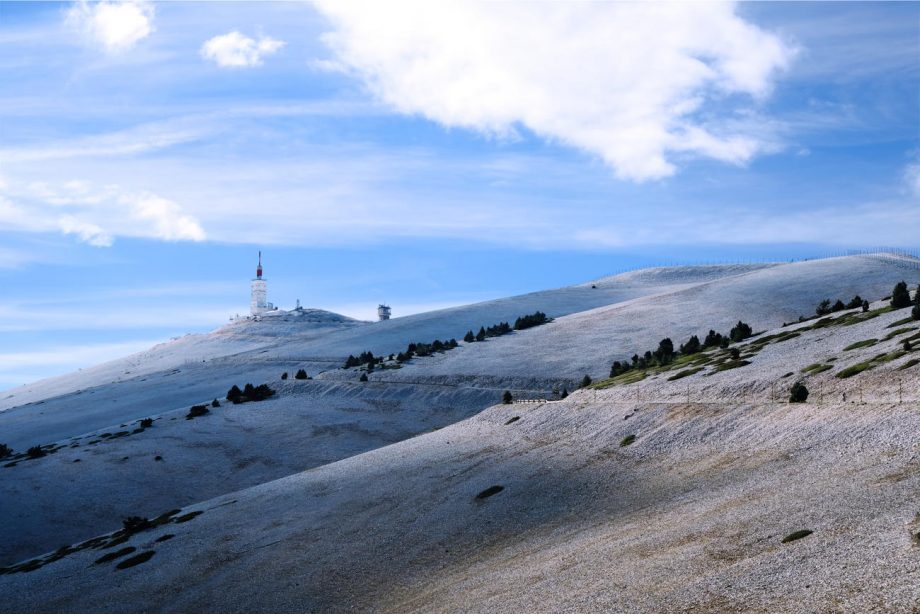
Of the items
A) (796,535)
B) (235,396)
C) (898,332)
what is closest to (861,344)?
(898,332)

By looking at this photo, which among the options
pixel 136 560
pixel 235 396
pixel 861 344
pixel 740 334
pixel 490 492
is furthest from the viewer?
pixel 235 396

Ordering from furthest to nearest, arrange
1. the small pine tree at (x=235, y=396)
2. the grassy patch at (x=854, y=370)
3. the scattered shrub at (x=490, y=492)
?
the small pine tree at (x=235, y=396)
the grassy patch at (x=854, y=370)
the scattered shrub at (x=490, y=492)

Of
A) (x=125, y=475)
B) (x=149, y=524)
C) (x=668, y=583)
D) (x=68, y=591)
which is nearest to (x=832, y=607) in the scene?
(x=668, y=583)

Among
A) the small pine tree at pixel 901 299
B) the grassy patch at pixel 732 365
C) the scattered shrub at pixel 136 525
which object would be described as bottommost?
the scattered shrub at pixel 136 525

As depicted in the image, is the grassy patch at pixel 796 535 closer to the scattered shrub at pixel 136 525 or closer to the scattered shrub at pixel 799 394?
the scattered shrub at pixel 799 394

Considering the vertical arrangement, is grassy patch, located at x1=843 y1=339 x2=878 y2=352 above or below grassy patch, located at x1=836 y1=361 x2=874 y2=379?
above

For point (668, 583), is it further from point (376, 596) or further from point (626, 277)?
point (626, 277)

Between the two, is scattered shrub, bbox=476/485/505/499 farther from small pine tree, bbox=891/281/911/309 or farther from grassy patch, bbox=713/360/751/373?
small pine tree, bbox=891/281/911/309

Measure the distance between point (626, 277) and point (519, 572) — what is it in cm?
15794

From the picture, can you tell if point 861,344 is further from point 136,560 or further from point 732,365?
point 136,560

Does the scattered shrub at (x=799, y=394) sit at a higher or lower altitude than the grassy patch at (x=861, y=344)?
lower

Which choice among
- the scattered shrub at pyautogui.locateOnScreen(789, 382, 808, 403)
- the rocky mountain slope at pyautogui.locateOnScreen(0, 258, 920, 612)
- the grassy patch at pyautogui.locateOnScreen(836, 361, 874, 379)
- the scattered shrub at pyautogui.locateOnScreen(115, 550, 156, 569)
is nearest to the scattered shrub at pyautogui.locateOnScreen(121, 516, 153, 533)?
the rocky mountain slope at pyautogui.locateOnScreen(0, 258, 920, 612)

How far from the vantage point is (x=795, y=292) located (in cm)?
10294

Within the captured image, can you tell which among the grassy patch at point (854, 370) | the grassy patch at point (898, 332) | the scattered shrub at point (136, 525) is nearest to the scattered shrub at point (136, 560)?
the scattered shrub at point (136, 525)
